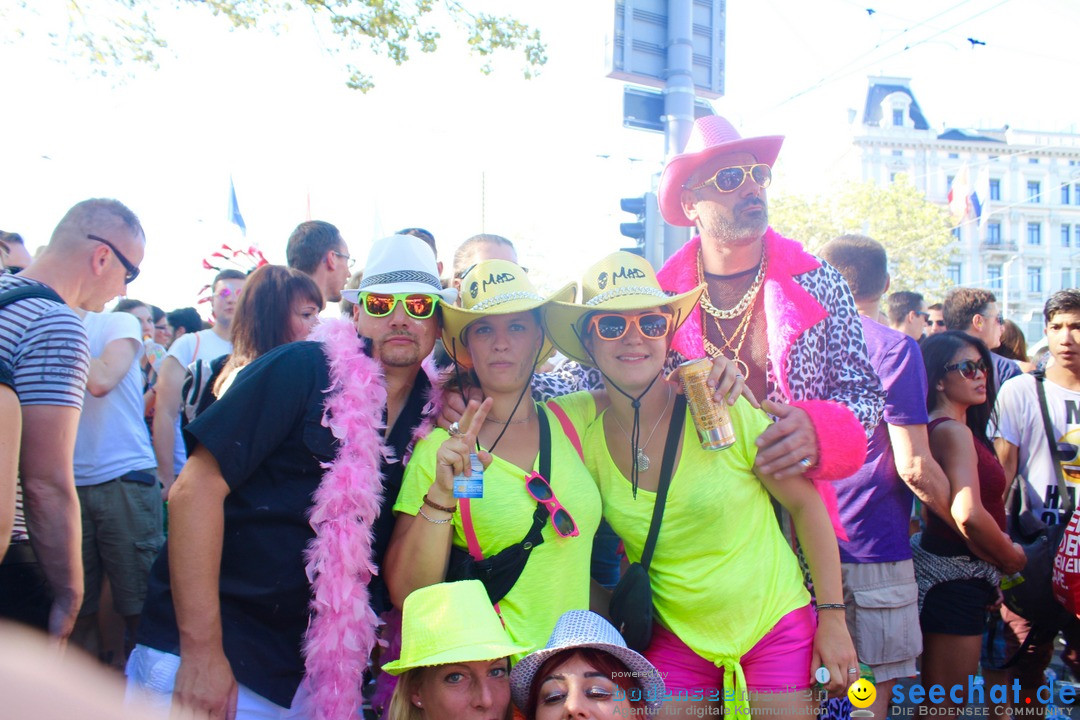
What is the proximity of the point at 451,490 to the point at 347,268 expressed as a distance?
8.49ft

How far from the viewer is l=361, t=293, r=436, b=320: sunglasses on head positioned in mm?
2402

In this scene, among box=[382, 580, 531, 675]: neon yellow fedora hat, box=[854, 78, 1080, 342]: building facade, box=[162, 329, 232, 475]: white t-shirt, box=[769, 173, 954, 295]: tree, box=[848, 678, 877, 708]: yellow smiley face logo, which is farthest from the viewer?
box=[854, 78, 1080, 342]: building facade

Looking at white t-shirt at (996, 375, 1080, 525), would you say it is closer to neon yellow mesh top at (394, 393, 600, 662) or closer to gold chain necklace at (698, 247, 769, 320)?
gold chain necklace at (698, 247, 769, 320)

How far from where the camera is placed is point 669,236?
565 centimetres

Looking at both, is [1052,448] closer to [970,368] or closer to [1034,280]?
[970,368]

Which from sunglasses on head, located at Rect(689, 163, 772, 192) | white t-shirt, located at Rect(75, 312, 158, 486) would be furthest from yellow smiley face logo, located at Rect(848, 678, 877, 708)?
white t-shirt, located at Rect(75, 312, 158, 486)

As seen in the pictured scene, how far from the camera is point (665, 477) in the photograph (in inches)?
92.1

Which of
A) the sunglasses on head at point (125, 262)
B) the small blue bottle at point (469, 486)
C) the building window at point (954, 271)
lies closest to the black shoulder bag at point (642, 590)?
the small blue bottle at point (469, 486)

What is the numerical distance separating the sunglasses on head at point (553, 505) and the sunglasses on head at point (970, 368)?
2.35 meters

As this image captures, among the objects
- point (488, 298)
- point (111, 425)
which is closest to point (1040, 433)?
point (488, 298)

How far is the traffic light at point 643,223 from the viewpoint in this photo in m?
6.06

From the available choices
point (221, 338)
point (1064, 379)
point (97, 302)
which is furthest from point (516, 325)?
point (1064, 379)

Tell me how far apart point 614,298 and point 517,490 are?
0.71m

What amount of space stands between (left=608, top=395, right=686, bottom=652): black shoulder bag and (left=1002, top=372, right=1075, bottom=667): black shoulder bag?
235 cm
